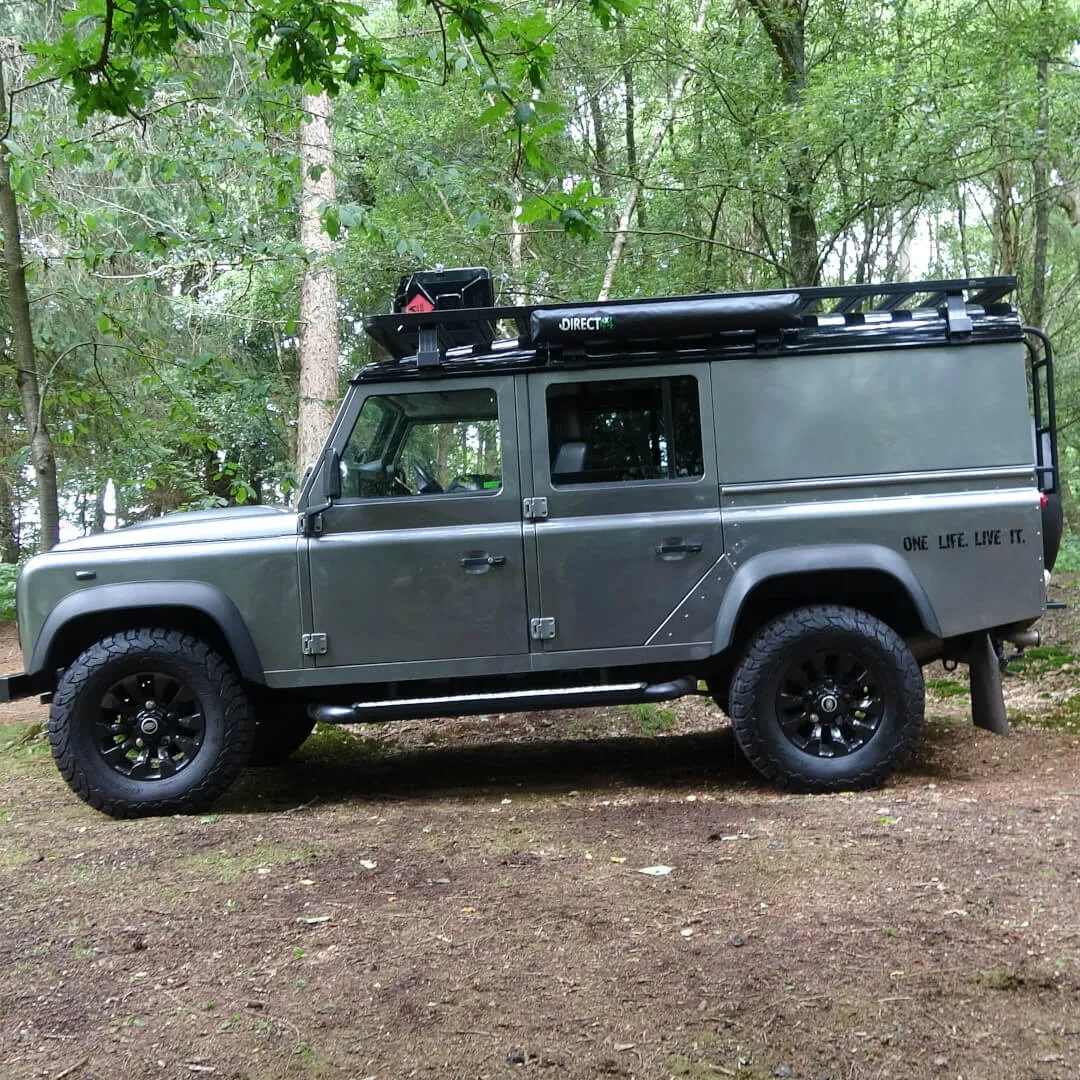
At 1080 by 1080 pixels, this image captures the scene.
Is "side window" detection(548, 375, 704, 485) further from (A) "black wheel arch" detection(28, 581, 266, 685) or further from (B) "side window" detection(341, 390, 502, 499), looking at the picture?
(A) "black wheel arch" detection(28, 581, 266, 685)

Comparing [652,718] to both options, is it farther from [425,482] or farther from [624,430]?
[425,482]

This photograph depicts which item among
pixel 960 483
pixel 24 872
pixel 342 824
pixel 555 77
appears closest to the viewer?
pixel 24 872

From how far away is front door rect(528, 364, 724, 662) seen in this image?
15.9 feet

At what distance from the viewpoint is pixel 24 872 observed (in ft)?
12.8

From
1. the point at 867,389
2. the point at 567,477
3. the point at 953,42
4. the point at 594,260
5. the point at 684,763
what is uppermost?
the point at 953,42

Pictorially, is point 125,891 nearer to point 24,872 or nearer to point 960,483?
point 24,872

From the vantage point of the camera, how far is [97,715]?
480 cm

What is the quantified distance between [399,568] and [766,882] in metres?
2.27

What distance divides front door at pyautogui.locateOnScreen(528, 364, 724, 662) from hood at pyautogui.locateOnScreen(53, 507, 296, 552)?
129 cm

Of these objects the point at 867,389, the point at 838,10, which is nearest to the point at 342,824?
the point at 867,389

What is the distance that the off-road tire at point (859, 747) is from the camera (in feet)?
15.6

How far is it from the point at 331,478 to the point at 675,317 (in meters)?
1.82

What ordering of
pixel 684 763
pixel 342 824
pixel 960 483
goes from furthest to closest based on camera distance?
pixel 684 763 < pixel 960 483 < pixel 342 824

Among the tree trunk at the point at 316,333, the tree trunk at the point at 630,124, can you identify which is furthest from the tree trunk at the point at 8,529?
the tree trunk at the point at 630,124
